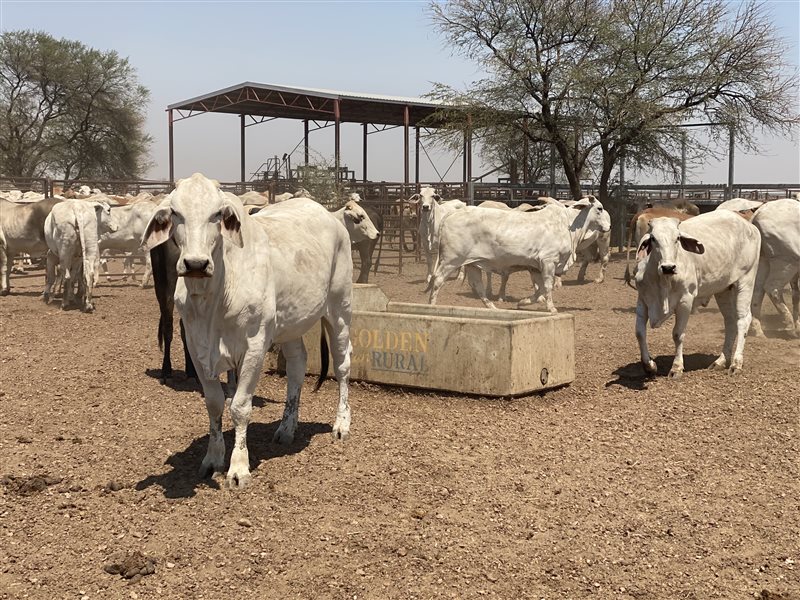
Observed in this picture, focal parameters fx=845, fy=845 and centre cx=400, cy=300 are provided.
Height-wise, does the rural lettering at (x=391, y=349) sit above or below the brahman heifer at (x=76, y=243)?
below

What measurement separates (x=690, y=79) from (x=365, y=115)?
14103 millimetres

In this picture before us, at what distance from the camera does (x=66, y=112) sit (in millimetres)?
43812

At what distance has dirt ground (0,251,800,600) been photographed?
4035mm

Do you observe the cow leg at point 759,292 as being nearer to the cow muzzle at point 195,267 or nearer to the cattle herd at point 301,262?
the cattle herd at point 301,262

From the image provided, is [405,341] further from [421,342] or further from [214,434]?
[214,434]

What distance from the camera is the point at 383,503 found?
16.3ft

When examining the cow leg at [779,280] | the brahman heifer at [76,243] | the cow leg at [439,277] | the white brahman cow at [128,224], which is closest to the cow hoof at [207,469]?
the cow leg at [439,277]

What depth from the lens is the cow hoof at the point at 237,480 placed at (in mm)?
5148

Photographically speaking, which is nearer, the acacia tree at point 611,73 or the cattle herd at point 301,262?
the cattle herd at point 301,262

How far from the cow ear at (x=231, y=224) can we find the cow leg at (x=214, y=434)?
927 mm

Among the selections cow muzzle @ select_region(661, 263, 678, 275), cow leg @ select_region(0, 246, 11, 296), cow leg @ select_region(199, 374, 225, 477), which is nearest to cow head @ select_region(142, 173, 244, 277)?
cow leg @ select_region(199, 374, 225, 477)

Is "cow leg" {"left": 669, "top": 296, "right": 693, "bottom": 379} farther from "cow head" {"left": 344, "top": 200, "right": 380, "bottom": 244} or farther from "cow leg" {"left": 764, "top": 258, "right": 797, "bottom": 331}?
"cow head" {"left": 344, "top": 200, "right": 380, "bottom": 244}

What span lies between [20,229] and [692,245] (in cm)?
1179

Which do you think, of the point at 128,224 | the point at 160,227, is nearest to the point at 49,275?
the point at 128,224
